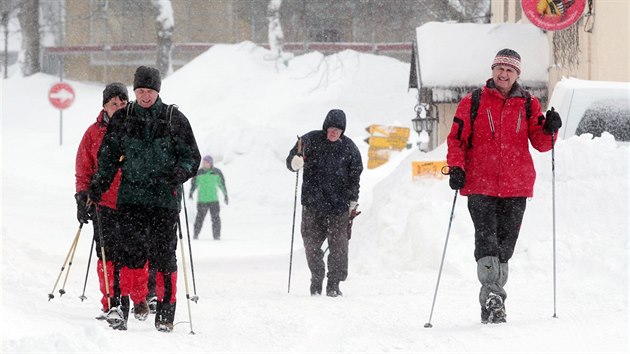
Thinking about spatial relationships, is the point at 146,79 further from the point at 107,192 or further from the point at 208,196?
the point at 208,196

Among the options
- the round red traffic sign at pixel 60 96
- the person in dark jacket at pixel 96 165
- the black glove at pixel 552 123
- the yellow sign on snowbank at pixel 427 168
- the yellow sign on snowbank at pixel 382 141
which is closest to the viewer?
the black glove at pixel 552 123

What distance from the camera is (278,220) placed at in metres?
22.9

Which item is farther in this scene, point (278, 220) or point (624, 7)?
point (278, 220)

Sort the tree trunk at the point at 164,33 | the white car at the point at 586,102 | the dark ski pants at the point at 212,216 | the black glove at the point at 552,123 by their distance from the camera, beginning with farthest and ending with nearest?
the tree trunk at the point at 164,33
the dark ski pants at the point at 212,216
the white car at the point at 586,102
the black glove at the point at 552,123

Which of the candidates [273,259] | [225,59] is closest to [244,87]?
[225,59]

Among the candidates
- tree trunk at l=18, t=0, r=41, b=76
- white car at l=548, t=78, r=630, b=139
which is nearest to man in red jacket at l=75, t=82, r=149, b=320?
white car at l=548, t=78, r=630, b=139

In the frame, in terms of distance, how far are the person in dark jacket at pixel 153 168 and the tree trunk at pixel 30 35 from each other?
33794 millimetres

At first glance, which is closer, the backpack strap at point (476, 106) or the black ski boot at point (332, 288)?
the backpack strap at point (476, 106)

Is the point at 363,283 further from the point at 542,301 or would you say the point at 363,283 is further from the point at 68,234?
the point at 68,234

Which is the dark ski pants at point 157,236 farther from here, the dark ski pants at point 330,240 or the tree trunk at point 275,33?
the tree trunk at point 275,33

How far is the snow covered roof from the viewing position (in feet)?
63.5

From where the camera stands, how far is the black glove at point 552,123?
675 cm

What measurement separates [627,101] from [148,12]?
3522 centimetres

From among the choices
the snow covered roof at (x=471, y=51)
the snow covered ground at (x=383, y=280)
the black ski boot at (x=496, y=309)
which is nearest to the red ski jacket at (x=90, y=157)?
the snow covered ground at (x=383, y=280)
